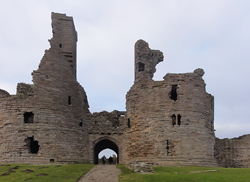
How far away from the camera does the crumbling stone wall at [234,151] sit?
3197 centimetres

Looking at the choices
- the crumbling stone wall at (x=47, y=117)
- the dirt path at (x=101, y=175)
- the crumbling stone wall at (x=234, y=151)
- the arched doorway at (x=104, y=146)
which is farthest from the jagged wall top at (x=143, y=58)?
the dirt path at (x=101, y=175)

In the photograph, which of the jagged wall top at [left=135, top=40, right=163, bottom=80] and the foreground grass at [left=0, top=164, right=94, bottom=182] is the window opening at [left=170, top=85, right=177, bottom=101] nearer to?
the jagged wall top at [left=135, top=40, right=163, bottom=80]

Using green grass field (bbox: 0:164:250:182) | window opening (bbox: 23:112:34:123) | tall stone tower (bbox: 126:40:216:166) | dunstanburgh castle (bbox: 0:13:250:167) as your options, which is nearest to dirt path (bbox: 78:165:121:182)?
green grass field (bbox: 0:164:250:182)

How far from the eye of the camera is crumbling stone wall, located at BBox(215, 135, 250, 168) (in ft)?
105

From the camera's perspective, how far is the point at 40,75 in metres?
28.1

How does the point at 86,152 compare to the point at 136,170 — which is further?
the point at 86,152

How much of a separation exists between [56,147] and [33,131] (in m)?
2.27

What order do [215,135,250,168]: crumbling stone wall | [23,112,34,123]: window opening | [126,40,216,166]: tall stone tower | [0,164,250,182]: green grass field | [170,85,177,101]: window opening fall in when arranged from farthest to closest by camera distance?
[215,135,250,168]: crumbling stone wall, [170,85,177,101]: window opening, [23,112,34,123]: window opening, [126,40,216,166]: tall stone tower, [0,164,250,182]: green grass field

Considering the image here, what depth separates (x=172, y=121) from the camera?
89.8 feet

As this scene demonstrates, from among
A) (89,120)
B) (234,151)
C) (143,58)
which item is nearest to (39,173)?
(89,120)

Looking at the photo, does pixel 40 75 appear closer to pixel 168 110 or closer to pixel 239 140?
pixel 168 110

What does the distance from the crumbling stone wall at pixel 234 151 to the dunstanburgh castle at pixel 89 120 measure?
425 centimetres

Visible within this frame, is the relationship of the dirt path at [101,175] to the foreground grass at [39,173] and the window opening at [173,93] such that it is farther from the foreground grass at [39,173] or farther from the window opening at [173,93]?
the window opening at [173,93]

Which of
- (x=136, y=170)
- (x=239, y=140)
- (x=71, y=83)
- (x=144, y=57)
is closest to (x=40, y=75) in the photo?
(x=71, y=83)
